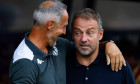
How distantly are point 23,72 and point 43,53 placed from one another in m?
0.26

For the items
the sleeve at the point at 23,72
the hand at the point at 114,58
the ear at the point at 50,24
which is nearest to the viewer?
the sleeve at the point at 23,72

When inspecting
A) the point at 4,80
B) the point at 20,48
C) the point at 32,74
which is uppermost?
the point at 20,48

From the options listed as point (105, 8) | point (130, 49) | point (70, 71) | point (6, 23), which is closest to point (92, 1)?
point (105, 8)

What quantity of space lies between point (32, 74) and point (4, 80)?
89.2 inches

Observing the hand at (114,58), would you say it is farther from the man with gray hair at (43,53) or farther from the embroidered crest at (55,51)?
the embroidered crest at (55,51)

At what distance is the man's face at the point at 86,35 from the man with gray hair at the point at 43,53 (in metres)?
0.12

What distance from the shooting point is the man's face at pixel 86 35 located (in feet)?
8.80

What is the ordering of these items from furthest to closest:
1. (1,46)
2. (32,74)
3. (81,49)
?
(1,46) → (81,49) → (32,74)

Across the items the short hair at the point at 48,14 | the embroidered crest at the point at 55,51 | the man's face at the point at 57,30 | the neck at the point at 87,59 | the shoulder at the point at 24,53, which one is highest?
the short hair at the point at 48,14

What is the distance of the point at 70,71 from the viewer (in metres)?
2.79

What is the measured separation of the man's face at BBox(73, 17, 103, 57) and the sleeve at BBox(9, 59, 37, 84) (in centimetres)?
46

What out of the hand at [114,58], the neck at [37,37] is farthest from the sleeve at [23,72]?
the hand at [114,58]

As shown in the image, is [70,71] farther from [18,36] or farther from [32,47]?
[18,36]

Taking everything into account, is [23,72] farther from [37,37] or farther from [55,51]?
[55,51]
